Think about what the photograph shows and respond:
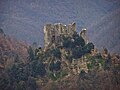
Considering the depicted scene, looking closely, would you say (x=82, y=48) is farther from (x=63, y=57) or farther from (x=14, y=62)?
(x=14, y=62)

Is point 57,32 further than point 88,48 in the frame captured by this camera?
Yes

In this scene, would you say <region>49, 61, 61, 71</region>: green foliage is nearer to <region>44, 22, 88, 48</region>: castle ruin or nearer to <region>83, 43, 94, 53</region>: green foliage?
<region>44, 22, 88, 48</region>: castle ruin

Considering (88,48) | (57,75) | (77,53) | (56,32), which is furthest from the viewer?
(56,32)

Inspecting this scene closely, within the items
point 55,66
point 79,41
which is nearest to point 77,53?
point 79,41

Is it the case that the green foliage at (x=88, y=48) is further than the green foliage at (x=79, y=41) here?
No

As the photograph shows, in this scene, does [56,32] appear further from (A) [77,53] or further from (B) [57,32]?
(A) [77,53]

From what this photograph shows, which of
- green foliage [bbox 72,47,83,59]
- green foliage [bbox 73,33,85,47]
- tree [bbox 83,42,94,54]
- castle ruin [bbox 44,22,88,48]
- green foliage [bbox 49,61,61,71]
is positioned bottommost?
green foliage [bbox 49,61,61,71]

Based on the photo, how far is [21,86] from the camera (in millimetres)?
63312

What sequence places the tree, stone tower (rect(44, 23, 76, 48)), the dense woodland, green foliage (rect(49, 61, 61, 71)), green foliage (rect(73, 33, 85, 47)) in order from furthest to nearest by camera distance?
1. stone tower (rect(44, 23, 76, 48))
2. green foliage (rect(73, 33, 85, 47))
3. the tree
4. green foliage (rect(49, 61, 61, 71))
5. the dense woodland

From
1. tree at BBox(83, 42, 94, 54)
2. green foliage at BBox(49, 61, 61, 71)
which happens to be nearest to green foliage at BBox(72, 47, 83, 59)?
tree at BBox(83, 42, 94, 54)

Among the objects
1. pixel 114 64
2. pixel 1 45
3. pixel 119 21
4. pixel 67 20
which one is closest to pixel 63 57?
pixel 114 64

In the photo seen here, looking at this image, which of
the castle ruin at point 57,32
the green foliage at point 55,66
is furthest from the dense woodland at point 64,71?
→ the castle ruin at point 57,32

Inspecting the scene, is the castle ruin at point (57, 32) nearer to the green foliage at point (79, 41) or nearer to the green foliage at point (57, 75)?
the green foliage at point (79, 41)

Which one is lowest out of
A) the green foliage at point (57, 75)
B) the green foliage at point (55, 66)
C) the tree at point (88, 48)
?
the green foliage at point (57, 75)
